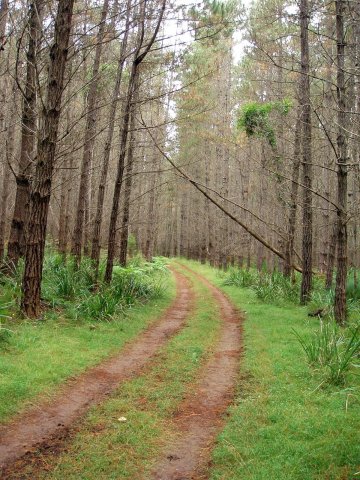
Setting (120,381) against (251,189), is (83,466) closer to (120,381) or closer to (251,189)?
(120,381)

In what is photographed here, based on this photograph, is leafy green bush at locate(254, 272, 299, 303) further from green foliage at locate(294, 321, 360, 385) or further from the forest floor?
green foliage at locate(294, 321, 360, 385)

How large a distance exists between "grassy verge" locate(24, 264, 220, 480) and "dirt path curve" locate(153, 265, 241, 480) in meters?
0.13

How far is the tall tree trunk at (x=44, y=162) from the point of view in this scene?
8.61 m

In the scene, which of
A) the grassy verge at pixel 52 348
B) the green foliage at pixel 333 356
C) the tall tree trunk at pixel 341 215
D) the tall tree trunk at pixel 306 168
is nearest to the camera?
the grassy verge at pixel 52 348

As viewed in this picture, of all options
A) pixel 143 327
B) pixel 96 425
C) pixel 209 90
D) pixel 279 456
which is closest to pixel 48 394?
pixel 96 425

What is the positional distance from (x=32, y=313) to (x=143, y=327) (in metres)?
2.46

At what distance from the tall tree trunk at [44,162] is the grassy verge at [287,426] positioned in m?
4.50

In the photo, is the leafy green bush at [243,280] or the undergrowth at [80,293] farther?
the leafy green bush at [243,280]

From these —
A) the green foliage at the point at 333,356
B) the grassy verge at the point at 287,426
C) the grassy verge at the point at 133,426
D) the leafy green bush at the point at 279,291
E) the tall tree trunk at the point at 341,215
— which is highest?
the tall tree trunk at the point at 341,215

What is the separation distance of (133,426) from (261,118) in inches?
473

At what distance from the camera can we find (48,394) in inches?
218

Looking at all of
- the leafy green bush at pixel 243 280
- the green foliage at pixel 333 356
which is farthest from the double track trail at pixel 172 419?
the leafy green bush at pixel 243 280

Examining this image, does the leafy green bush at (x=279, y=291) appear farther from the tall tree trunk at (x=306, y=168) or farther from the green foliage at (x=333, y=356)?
the green foliage at (x=333, y=356)

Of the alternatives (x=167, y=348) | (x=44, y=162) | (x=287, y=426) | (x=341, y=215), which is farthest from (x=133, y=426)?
(x=341, y=215)
